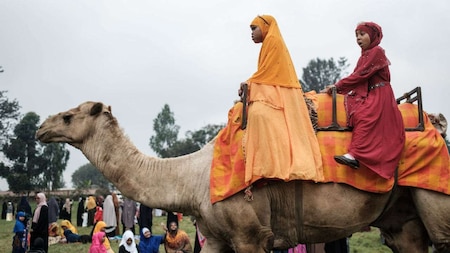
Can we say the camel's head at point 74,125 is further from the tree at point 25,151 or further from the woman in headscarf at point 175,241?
the tree at point 25,151

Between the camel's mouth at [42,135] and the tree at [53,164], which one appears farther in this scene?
the tree at [53,164]

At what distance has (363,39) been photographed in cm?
627

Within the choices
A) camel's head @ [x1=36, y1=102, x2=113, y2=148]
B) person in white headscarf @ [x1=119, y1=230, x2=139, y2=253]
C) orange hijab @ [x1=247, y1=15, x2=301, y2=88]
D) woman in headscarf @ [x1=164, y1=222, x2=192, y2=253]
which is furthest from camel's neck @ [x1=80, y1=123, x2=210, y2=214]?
woman in headscarf @ [x1=164, y1=222, x2=192, y2=253]

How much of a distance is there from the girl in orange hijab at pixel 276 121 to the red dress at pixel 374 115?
1.71ft

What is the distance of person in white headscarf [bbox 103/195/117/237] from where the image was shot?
72.7 ft

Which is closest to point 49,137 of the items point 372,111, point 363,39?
point 372,111

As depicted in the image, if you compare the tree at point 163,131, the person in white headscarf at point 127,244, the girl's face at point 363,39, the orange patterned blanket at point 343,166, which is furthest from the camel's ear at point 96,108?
the tree at point 163,131

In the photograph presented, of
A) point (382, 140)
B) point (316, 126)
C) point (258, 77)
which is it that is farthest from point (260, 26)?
point (382, 140)

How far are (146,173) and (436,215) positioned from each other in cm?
341

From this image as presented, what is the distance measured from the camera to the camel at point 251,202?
18.8 feet

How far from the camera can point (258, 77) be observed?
602 cm

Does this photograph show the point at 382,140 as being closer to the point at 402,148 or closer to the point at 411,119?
the point at 402,148

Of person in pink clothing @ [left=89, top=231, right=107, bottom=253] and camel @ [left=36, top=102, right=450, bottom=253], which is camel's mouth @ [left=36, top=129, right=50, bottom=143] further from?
person in pink clothing @ [left=89, top=231, right=107, bottom=253]

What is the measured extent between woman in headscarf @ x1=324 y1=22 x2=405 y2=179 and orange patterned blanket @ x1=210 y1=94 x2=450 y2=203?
0.14 m
